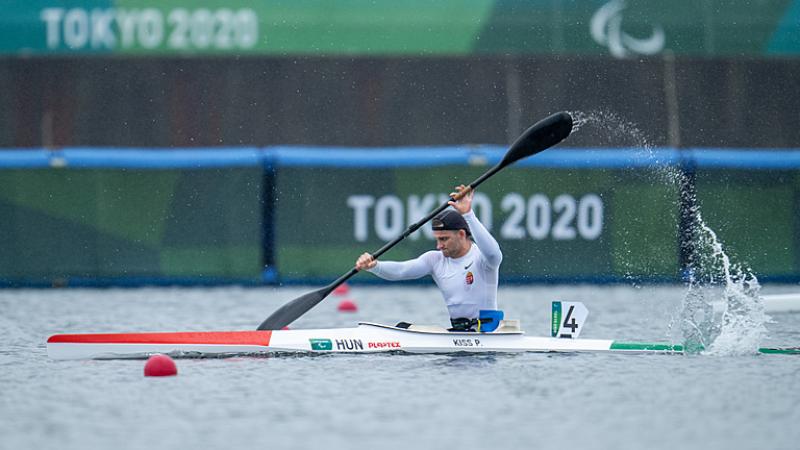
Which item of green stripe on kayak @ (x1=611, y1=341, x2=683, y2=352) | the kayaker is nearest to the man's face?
the kayaker

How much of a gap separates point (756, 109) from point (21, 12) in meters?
10.7

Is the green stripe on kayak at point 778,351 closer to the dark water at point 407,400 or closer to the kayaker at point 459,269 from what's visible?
the dark water at point 407,400

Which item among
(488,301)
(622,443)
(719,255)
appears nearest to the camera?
(622,443)

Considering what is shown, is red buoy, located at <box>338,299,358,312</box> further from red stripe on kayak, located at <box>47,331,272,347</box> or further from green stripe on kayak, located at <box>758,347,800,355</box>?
green stripe on kayak, located at <box>758,347,800,355</box>

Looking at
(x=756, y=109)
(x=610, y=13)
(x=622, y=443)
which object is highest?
(x=610, y=13)

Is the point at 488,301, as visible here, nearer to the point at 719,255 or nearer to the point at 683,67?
the point at 719,255

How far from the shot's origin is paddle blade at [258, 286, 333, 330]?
42.7 feet

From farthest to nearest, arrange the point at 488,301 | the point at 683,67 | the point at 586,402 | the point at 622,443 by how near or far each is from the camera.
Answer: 1. the point at 683,67
2. the point at 488,301
3. the point at 586,402
4. the point at 622,443

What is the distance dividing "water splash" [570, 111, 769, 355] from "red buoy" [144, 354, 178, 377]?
414cm

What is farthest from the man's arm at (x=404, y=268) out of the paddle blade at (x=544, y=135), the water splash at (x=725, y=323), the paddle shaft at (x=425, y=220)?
the water splash at (x=725, y=323)

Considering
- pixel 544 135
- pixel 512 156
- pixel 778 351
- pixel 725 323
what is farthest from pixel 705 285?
pixel 778 351

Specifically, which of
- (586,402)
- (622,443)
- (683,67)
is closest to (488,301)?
(586,402)

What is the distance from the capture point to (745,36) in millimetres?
22844

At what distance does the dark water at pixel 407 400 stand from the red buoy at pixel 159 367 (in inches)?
4.8
